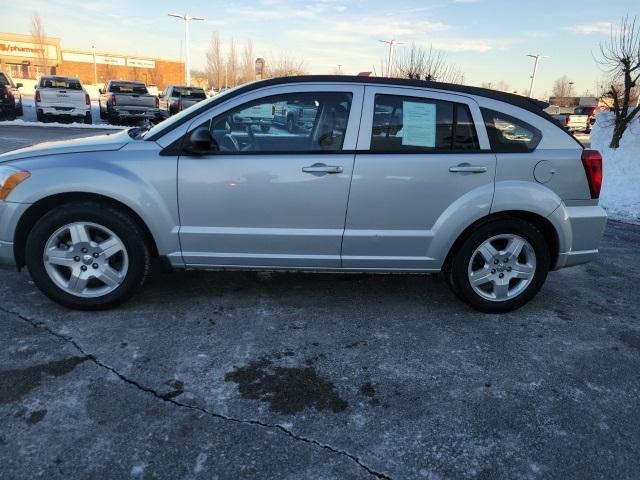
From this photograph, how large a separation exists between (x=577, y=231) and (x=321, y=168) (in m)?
2.00

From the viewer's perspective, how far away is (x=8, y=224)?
357 cm

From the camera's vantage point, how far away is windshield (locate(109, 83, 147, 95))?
21234mm

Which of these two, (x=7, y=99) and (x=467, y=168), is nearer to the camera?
(x=467, y=168)

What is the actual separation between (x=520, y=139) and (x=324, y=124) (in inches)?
56.9

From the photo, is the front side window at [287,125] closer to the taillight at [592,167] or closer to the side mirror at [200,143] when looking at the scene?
the side mirror at [200,143]

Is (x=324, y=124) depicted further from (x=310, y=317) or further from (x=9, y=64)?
(x=9, y=64)

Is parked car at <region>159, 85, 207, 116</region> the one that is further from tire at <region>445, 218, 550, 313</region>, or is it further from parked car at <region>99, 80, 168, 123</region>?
tire at <region>445, 218, 550, 313</region>

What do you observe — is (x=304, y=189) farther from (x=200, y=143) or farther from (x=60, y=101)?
(x=60, y=101)

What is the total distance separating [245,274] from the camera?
463cm

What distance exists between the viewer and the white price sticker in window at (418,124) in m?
3.68

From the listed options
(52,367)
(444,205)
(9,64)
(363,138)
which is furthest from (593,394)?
(9,64)

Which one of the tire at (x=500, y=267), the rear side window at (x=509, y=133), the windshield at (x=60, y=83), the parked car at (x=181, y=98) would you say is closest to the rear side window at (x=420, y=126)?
the rear side window at (x=509, y=133)

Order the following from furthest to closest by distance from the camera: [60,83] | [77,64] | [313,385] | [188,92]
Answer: [77,64] → [188,92] → [60,83] → [313,385]

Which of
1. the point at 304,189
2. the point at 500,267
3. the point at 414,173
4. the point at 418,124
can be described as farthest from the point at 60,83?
the point at 500,267
